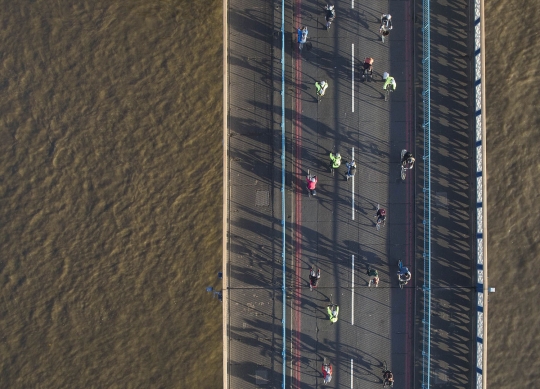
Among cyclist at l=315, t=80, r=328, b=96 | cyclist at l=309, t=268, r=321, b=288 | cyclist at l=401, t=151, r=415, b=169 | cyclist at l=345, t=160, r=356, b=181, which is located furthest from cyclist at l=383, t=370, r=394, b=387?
cyclist at l=315, t=80, r=328, b=96

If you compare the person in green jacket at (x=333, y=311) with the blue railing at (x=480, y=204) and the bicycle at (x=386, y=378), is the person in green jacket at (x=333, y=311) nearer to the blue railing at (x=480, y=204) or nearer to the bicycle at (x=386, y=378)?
the bicycle at (x=386, y=378)

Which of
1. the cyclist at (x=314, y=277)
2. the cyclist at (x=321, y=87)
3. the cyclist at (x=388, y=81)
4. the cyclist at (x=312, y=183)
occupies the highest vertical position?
the cyclist at (x=388, y=81)

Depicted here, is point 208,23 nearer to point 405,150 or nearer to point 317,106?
point 317,106

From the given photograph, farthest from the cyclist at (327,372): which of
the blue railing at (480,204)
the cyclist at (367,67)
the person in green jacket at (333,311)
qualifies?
the cyclist at (367,67)

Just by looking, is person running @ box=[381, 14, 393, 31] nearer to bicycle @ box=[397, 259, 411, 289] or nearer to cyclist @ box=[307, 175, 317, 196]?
cyclist @ box=[307, 175, 317, 196]

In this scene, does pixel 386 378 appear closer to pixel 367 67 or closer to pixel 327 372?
pixel 327 372

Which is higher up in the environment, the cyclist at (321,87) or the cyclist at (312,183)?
the cyclist at (321,87)

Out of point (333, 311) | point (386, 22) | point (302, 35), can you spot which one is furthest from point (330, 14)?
point (333, 311)
